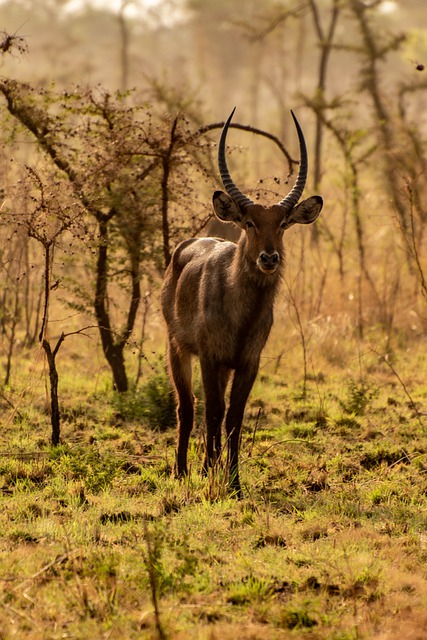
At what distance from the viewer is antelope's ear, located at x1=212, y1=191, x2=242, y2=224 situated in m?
6.00

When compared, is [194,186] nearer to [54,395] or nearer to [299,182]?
[299,182]

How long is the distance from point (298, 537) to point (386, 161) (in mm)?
9684

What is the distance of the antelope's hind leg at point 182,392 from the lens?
6.40m

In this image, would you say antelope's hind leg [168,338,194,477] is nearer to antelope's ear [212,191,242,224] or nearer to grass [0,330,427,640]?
grass [0,330,427,640]

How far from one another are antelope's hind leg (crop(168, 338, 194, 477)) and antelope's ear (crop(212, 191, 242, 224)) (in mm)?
1089

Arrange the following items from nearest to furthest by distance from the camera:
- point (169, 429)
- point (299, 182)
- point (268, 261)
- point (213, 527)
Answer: point (213, 527) < point (268, 261) < point (299, 182) < point (169, 429)

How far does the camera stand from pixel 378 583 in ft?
14.1

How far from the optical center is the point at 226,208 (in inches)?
238

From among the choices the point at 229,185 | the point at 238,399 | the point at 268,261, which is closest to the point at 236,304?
the point at 268,261

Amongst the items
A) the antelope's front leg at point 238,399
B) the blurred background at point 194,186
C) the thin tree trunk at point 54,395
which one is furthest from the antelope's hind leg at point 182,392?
the blurred background at point 194,186

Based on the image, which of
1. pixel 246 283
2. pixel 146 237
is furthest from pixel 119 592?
pixel 146 237

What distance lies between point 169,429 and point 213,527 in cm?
257

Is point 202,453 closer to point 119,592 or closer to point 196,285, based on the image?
point 196,285

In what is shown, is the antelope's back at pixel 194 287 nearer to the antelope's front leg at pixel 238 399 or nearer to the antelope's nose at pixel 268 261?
the antelope's front leg at pixel 238 399
